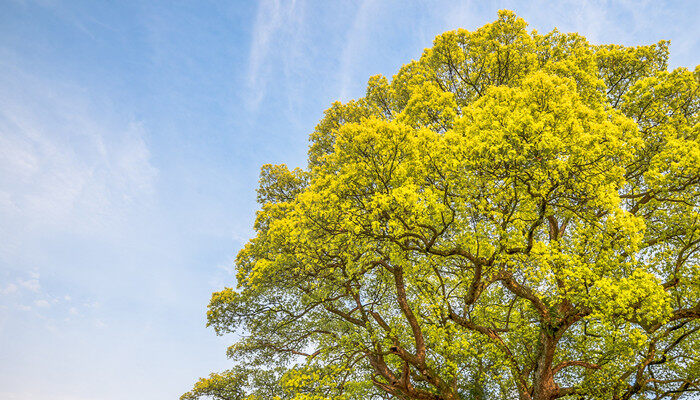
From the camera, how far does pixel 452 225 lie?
13.0 meters

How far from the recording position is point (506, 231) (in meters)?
12.3

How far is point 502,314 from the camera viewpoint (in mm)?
16391

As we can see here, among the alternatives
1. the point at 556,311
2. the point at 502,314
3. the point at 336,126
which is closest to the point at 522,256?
the point at 556,311

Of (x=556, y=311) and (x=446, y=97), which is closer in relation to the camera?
(x=556, y=311)

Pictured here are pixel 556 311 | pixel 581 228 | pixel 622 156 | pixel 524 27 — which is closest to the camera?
pixel 622 156

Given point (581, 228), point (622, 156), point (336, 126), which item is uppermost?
point (336, 126)

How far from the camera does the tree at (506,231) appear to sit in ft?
34.8

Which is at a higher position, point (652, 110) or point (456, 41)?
point (456, 41)

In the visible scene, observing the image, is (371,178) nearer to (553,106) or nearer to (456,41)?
(553,106)

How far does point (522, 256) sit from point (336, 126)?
11.9 meters

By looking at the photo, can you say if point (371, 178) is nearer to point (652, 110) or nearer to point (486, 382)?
point (652, 110)

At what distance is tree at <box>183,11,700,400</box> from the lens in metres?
10.6

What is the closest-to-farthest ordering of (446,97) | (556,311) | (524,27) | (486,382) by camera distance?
(556,311) < (446,97) < (524,27) < (486,382)

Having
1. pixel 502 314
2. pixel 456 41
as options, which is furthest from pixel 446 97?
pixel 502 314
